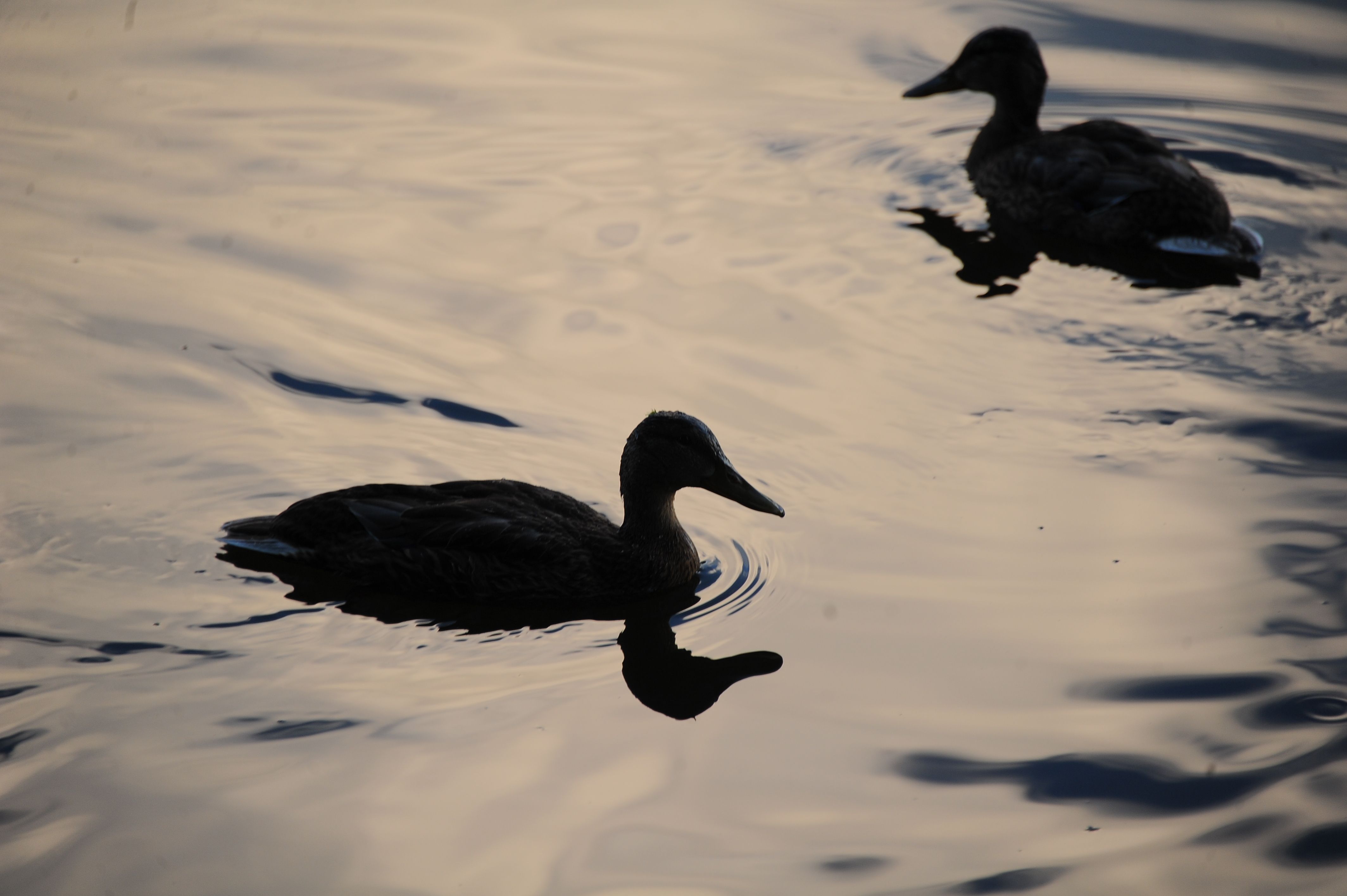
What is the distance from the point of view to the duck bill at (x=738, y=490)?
7.45 metres

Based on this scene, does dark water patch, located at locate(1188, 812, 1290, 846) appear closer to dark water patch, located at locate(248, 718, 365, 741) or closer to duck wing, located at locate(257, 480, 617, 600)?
duck wing, located at locate(257, 480, 617, 600)

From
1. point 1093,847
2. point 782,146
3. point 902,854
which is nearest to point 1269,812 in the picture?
point 1093,847

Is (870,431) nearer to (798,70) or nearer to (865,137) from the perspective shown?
(865,137)

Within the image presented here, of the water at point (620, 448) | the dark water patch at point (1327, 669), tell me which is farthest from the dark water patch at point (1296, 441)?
the dark water patch at point (1327, 669)

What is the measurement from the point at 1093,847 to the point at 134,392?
5.98m

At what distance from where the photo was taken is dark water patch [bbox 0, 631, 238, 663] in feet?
21.4

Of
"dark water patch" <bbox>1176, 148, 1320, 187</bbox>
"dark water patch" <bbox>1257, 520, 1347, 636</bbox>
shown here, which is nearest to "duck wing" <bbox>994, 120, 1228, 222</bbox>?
"dark water patch" <bbox>1176, 148, 1320, 187</bbox>

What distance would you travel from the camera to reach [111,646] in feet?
21.6

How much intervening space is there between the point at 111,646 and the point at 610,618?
90.2 inches

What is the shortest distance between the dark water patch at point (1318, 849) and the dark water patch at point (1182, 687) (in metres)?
0.84

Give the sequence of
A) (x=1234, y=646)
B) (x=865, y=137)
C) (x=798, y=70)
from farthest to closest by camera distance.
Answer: (x=798, y=70)
(x=865, y=137)
(x=1234, y=646)

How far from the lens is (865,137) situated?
13.0 meters

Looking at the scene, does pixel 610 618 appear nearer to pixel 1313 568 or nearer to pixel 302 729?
pixel 302 729

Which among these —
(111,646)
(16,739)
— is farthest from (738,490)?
(16,739)
